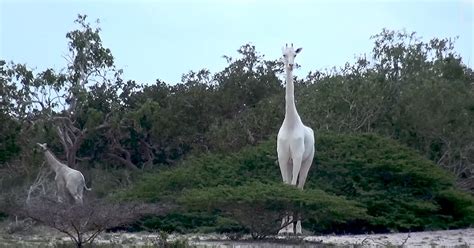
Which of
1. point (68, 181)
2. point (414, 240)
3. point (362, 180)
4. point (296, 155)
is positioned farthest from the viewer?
point (68, 181)

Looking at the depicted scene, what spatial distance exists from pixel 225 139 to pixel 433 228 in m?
12.8

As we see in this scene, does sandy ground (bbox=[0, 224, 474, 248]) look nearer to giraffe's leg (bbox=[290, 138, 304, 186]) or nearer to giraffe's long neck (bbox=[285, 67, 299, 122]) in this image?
giraffe's leg (bbox=[290, 138, 304, 186])

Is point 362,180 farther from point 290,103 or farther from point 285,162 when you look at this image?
point 290,103

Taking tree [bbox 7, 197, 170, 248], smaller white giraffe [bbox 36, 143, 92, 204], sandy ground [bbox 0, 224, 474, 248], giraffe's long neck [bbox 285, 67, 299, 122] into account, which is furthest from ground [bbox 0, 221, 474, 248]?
smaller white giraffe [bbox 36, 143, 92, 204]

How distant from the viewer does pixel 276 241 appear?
19.5 metres

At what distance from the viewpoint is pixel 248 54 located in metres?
41.2

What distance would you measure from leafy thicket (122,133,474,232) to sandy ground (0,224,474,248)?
1.93 meters

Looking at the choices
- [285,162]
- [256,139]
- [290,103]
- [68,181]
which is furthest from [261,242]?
[256,139]

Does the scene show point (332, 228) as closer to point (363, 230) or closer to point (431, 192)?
point (363, 230)

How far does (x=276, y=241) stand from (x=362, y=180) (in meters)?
6.89

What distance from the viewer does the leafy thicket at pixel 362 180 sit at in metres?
25.1

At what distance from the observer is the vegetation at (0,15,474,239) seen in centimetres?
2470

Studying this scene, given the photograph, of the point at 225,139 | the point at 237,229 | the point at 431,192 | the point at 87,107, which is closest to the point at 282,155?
the point at 237,229

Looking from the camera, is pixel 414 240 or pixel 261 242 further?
pixel 414 240
